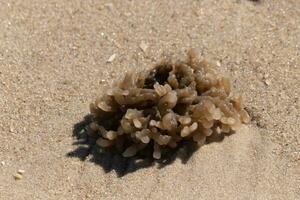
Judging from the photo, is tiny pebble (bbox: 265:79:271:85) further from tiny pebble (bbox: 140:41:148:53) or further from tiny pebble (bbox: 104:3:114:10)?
tiny pebble (bbox: 104:3:114:10)

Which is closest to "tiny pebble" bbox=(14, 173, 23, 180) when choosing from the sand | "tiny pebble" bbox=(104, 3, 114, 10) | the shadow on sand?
the sand

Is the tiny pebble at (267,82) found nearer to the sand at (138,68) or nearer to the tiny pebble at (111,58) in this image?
the sand at (138,68)

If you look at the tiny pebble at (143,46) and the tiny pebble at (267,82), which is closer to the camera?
the tiny pebble at (267,82)

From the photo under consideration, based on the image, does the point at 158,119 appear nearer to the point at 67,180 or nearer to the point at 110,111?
the point at 110,111

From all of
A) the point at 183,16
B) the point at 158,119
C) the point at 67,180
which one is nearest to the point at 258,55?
the point at 183,16

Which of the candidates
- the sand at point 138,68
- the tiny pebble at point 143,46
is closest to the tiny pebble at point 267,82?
the sand at point 138,68

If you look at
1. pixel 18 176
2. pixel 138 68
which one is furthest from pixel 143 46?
pixel 18 176
